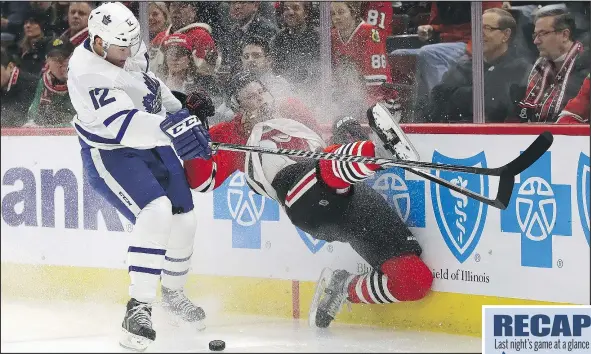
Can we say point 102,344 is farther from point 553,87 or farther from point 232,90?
point 553,87

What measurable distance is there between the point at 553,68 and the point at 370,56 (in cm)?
79

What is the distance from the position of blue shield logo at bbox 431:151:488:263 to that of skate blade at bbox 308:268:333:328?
52 cm

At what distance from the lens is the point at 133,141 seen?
411cm

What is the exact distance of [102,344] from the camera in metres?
4.58

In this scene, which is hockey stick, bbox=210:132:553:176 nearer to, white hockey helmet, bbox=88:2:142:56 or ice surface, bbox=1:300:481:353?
white hockey helmet, bbox=88:2:142:56

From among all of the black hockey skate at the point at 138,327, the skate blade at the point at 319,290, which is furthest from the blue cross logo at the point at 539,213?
the black hockey skate at the point at 138,327

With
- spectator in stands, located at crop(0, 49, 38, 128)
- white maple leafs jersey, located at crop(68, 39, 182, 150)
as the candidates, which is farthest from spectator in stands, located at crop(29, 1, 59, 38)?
white maple leafs jersey, located at crop(68, 39, 182, 150)

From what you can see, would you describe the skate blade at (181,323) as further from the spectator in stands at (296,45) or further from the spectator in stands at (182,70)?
the spectator in stands at (296,45)

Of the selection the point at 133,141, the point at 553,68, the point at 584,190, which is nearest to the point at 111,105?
the point at 133,141

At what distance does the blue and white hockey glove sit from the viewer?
13.1ft

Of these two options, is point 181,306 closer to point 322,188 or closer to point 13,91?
point 322,188

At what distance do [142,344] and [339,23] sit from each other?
153 cm

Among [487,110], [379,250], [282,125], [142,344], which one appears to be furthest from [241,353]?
[487,110]

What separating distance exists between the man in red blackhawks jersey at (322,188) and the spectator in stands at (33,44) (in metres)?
1.03
